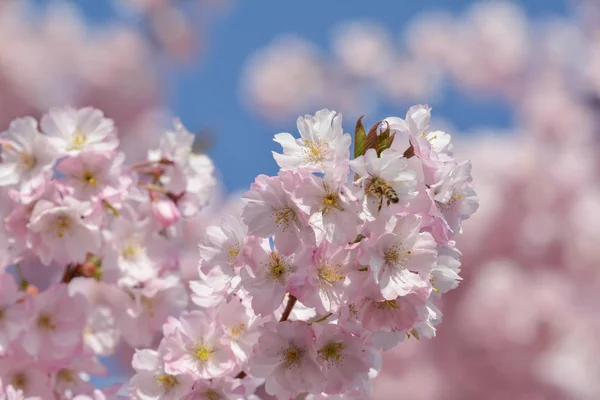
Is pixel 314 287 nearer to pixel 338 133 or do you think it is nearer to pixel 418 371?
pixel 338 133

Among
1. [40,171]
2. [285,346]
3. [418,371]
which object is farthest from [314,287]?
[418,371]

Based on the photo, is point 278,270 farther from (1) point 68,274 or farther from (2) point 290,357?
(1) point 68,274

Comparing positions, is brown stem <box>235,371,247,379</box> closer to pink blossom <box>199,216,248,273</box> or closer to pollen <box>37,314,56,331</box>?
pink blossom <box>199,216,248,273</box>

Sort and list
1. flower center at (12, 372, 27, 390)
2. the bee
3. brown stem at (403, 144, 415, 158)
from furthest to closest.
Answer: flower center at (12, 372, 27, 390), brown stem at (403, 144, 415, 158), the bee

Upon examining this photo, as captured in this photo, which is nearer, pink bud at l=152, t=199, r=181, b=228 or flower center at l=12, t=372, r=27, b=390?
flower center at l=12, t=372, r=27, b=390

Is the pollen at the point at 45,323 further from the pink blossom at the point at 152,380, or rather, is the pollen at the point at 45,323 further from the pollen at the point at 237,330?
the pollen at the point at 237,330

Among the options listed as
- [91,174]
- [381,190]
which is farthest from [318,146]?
[91,174]

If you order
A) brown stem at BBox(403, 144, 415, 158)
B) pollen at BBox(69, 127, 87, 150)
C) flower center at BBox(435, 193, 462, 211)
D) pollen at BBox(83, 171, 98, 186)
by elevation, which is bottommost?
flower center at BBox(435, 193, 462, 211)

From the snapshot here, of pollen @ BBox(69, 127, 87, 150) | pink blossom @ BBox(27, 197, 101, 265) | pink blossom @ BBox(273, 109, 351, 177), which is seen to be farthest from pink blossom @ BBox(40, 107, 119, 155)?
pink blossom @ BBox(273, 109, 351, 177)
